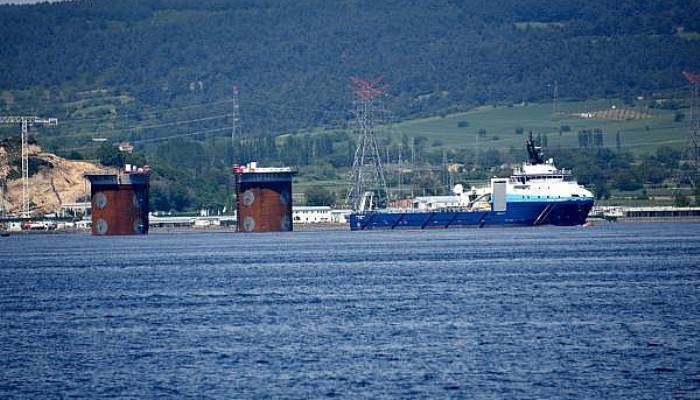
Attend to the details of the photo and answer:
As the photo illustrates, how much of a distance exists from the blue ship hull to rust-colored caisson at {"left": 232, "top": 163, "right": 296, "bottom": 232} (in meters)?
10.4

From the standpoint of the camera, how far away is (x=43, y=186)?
19550 cm

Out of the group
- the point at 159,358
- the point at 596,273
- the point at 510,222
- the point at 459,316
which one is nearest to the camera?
the point at 159,358

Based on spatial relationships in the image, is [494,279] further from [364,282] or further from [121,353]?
[121,353]

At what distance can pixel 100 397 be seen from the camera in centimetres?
3850

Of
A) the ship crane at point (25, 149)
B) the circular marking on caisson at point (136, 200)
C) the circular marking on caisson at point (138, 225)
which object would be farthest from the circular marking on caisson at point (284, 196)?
the ship crane at point (25, 149)

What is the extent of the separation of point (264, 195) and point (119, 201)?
49.4ft

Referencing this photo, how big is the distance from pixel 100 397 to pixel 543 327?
17.0 meters

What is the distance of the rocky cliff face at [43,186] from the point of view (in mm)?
194625

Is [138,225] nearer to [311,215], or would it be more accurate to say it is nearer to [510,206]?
[311,215]

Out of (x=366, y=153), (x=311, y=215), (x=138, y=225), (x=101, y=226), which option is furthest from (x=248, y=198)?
(x=311, y=215)

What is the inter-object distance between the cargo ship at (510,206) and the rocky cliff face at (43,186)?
5535 cm

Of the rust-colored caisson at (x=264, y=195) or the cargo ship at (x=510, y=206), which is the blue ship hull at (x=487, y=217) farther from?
the rust-colored caisson at (x=264, y=195)

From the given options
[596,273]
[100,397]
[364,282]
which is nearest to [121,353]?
[100,397]

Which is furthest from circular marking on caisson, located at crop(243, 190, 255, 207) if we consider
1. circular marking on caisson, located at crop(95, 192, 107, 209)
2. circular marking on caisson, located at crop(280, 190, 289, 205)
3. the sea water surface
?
the sea water surface
